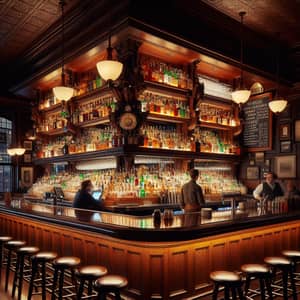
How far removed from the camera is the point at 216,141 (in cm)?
754

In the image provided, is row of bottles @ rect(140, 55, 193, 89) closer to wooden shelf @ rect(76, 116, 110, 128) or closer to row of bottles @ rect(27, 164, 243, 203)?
wooden shelf @ rect(76, 116, 110, 128)

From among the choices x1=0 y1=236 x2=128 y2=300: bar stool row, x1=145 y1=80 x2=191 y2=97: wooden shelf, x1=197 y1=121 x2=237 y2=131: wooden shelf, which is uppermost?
x1=145 y1=80 x2=191 y2=97: wooden shelf

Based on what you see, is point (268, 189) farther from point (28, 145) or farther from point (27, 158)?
point (28, 145)

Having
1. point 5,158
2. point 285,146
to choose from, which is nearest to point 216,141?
point 285,146

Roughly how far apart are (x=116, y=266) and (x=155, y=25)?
11.2 ft

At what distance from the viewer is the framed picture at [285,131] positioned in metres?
7.40

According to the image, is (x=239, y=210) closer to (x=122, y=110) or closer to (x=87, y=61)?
(x=122, y=110)

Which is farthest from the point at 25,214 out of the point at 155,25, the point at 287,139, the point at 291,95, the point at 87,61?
the point at 291,95

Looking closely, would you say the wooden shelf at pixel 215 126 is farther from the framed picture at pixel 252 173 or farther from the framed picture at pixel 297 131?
the framed picture at pixel 297 131

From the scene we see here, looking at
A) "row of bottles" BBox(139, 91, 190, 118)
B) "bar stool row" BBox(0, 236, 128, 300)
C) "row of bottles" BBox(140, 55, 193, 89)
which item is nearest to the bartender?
"row of bottles" BBox(139, 91, 190, 118)

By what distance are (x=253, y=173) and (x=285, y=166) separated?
73 centimetres

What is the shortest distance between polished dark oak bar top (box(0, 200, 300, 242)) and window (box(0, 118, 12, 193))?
5.87m

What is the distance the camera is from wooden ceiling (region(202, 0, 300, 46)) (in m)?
5.36

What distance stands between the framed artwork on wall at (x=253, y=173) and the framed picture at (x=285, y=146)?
71cm
